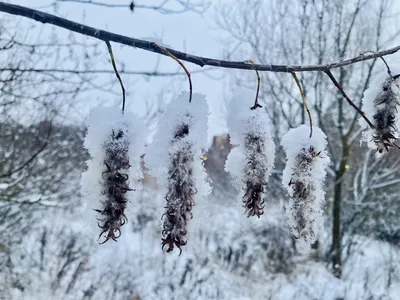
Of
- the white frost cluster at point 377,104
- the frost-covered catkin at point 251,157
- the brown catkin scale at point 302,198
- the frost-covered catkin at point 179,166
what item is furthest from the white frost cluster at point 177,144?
the white frost cluster at point 377,104

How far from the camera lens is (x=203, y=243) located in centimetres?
873

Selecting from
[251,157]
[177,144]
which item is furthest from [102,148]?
[251,157]

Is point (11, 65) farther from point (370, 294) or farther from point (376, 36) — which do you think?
point (376, 36)

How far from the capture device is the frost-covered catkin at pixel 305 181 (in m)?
1.14

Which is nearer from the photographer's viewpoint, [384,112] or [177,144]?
[177,144]

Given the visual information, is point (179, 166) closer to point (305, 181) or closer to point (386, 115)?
point (305, 181)

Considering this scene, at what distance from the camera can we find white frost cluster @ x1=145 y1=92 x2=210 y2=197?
1045 millimetres

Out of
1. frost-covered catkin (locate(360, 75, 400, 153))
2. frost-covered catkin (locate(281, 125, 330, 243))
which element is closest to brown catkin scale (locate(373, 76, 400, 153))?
frost-covered catkin (locate(360, 75, 400, 153))

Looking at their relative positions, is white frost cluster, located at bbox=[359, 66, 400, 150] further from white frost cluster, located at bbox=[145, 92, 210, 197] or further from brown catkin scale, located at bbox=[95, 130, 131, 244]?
brown catkin scale, located at bbox=[95, 130, 131, 244]

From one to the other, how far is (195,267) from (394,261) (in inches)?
151

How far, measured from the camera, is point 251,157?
1118 millimetres

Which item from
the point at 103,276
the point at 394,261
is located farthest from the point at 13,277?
the point at 394,261

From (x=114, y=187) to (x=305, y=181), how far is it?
1.69 feet

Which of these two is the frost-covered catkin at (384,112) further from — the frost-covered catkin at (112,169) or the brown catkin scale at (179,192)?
the frost-covered catkin at (112,169)
